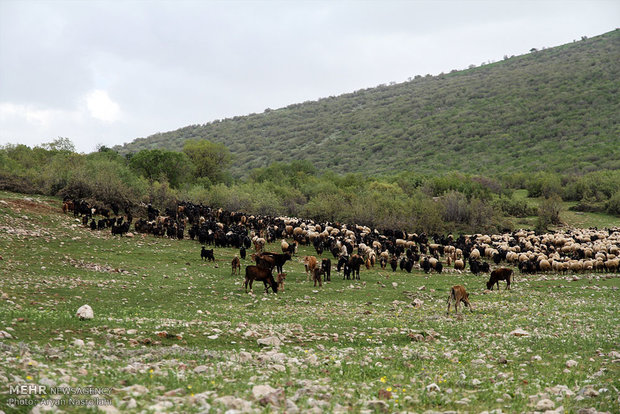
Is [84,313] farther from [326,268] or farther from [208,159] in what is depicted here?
[208,159]

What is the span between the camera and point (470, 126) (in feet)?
311

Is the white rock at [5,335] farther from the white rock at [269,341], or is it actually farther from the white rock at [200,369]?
the white rock at [269,341]

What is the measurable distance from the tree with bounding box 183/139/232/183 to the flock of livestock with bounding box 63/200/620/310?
30.5 meters

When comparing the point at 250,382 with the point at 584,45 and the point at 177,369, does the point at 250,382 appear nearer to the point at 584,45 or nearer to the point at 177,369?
the point at 177,369

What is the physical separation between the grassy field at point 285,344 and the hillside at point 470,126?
219 feet

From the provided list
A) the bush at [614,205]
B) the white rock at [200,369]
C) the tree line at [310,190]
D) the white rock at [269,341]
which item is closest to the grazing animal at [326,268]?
the white rock at [269,341]

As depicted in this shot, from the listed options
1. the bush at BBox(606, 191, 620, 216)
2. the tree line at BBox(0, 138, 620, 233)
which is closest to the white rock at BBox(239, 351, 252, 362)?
the tree line at BBox(0, 138, 620, 233)

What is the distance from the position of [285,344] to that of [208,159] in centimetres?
6386

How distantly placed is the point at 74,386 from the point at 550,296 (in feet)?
63.7

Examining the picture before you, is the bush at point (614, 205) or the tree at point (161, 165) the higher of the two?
the tree at point (161, 165)

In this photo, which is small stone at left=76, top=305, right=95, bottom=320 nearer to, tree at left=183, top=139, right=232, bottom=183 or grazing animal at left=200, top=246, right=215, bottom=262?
grazing animal at left=200, top=246, right=215, bottom=262

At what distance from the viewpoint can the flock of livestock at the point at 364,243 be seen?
2934 centimetres

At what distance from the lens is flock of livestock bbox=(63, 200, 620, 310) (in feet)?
96.3

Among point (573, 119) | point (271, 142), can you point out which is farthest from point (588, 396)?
point (271, 142)
